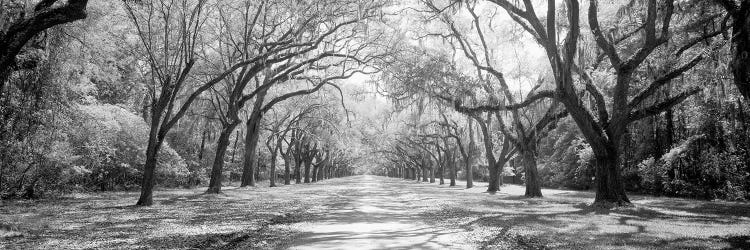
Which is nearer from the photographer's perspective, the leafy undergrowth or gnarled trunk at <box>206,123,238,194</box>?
the leafy undergrowth

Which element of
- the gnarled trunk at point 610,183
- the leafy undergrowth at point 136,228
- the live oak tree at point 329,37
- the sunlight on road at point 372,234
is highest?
the live oak tree at point 329,37

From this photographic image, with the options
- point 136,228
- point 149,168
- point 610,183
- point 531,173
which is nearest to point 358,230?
point 136,228

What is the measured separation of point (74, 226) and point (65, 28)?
7126 millimetres

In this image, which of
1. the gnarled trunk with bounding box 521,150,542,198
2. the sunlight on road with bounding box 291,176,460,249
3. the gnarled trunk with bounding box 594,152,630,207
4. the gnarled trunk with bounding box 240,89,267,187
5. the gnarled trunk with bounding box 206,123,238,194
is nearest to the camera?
the sunlight on road with bounding box 291,176,460,249

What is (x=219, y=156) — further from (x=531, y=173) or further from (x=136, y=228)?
(x=531, y=173)

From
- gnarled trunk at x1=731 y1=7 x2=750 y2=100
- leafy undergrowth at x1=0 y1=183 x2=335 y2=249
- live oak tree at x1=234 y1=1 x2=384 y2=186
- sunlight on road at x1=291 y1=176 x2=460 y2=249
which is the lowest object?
leafy undergrowth at x1=0 y1=183 x2=335 y2=249

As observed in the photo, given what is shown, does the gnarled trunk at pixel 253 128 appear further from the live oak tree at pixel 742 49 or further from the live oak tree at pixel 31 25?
the live oak tree at pixel 742 49

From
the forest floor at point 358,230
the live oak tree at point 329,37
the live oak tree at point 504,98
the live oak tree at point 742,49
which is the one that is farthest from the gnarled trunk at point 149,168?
the live oak tree at point 742,49

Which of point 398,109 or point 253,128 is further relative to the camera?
point 253,128

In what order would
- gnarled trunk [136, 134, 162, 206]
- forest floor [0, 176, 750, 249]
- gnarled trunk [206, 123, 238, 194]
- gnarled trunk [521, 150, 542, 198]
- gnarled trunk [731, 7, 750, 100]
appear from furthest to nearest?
gnarled trunk [206, 123, 238, 194] → gnarled trunk [521, 150, 542, 198] → gnarled trunk [136, 134, 162, 206] → forest floor [0, 176, 750, 249] → gnarled trunk [731, 7, 750, 100]

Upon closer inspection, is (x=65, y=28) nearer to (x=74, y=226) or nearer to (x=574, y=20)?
(x=74, y=226)

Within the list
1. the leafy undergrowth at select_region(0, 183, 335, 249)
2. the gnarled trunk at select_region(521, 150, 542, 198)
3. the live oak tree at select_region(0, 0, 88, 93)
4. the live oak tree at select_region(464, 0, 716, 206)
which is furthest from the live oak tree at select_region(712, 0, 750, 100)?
the gnarled trunk at select_region(521, 150, 542, 198)

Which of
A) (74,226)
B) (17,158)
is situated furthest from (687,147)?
(17,158)

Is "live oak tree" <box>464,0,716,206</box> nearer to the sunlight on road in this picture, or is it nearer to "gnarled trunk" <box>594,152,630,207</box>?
"gnarled trunk" <box>594,152,630,207</box>
